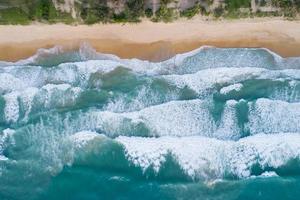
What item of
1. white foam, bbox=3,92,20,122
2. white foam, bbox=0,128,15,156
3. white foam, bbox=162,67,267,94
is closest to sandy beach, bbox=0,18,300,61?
white foam, bbox=162,67,267,94

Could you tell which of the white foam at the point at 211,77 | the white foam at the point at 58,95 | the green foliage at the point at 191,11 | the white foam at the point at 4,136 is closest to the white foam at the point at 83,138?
the white foam at the point at 58,95

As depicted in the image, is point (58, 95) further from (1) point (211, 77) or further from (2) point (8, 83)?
(1) point (211, 77)

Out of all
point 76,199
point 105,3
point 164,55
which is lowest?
point 76,199

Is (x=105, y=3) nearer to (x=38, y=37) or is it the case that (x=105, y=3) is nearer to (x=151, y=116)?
(x=38, y=37)

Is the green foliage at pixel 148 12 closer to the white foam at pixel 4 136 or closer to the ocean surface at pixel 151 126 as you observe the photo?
the ocean surface at pixel 151 126

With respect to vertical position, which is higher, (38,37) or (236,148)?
(38,37)

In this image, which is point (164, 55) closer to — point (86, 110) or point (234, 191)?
point (86, 110)

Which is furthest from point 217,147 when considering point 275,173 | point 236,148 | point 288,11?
point 288,11
